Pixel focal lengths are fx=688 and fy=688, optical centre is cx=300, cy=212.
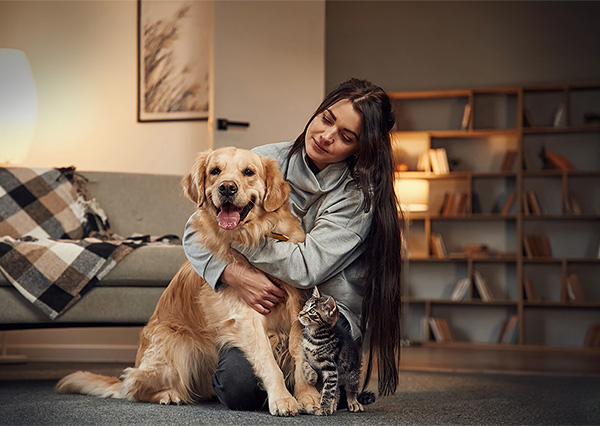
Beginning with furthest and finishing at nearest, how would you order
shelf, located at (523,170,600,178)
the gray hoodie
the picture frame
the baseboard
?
shelf, located at (523,170,600,178), the picture frame, the baseboard, the gray hoodie

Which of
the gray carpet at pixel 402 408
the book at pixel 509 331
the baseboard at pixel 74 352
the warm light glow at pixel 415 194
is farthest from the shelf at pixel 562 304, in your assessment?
the baseboard at pixel 74 352

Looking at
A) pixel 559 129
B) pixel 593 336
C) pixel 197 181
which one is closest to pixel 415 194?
pixel 559 129

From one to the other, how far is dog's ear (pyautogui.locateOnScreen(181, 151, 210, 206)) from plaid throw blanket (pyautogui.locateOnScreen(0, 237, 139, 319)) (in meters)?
1.12

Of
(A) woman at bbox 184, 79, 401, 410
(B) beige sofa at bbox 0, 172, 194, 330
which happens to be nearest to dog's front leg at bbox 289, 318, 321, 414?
(A) woman at bbox 184, 79, 401, 410

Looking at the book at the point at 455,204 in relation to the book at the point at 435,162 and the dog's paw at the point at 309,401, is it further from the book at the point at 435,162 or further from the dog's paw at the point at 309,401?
the dog's paw at the point at 309,401

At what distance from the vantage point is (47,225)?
3627 mm

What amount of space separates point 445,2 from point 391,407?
5.46 meters

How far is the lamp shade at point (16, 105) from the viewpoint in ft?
14.3

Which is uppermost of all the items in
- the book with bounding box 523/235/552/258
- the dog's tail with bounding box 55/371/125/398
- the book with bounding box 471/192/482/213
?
the book with bounding box 471/192/482/213

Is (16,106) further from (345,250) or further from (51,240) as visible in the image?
(345,250)

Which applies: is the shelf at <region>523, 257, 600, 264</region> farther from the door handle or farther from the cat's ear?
the cat's ear

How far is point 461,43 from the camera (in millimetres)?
6785

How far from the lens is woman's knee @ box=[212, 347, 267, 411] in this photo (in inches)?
78.7

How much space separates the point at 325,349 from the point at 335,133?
63cm
